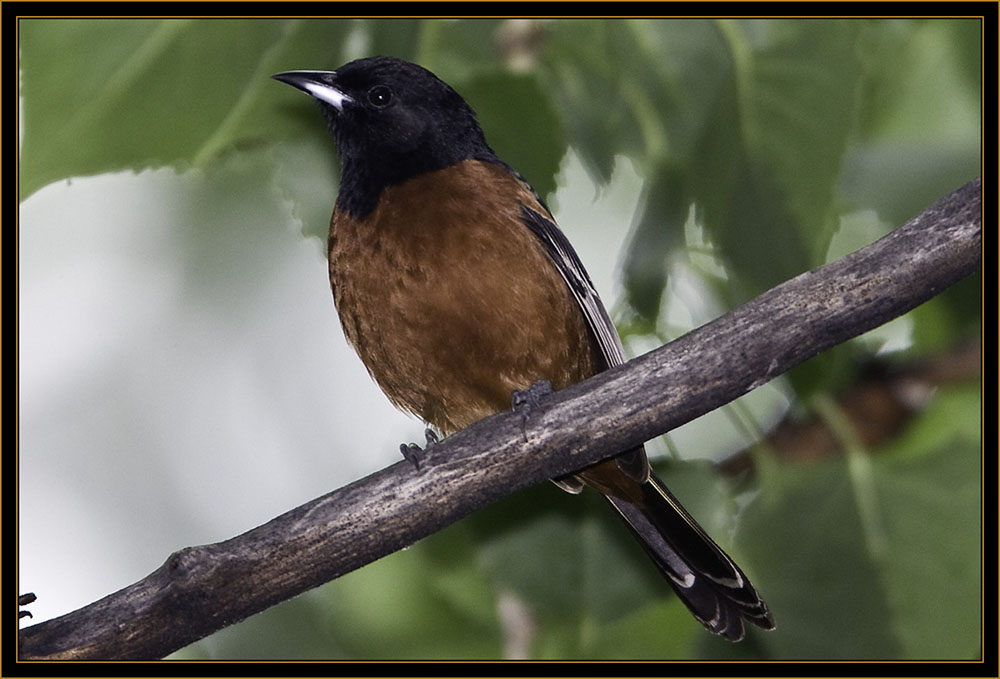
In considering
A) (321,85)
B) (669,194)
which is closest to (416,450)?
(669,194)

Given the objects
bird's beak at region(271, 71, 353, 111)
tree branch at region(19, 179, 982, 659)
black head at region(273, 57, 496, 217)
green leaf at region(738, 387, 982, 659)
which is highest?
bird's beak at region(271, 71, 353, 111)

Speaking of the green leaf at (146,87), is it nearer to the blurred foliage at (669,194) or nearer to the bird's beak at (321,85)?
the blurred foliage at (669,194)

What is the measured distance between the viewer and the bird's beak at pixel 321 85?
3732mm

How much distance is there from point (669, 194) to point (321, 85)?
1.39 m

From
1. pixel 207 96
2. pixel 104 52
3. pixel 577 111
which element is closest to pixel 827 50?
pixel 577 111

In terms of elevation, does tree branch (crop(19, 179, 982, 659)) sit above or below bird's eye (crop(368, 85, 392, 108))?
below

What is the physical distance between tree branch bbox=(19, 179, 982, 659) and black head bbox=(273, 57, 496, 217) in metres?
1.59

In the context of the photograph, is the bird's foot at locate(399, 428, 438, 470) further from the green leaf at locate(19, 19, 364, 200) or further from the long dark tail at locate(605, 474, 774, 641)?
the green leaf at locate(19, 19, 364, 200)

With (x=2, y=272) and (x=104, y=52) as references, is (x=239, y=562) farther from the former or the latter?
(x=104, y=52)

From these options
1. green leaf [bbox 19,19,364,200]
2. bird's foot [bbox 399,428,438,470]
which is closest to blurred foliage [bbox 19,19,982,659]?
green leaf [bbox 19,19,364,200]

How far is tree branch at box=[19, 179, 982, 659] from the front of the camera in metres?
2.66

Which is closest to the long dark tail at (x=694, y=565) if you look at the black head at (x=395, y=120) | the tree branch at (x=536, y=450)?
the tree branch at (x=536, y=450)

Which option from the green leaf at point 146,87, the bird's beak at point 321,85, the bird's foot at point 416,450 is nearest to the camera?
the bird's foot at point 416,450

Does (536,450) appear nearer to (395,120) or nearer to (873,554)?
(873,554)
